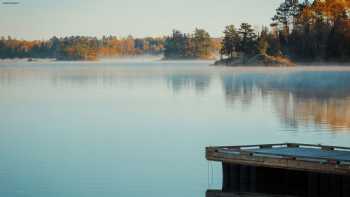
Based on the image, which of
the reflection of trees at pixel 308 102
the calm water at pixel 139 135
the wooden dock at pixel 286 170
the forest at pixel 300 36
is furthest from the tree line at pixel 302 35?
the wooden dock at pixel 286 170

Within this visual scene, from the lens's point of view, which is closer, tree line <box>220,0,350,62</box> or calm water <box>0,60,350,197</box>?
calm water <box>0,60,350,197</box>

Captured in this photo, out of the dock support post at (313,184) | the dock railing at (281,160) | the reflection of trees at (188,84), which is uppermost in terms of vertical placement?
the dock railing at (281,160)

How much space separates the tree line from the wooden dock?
11109 centimetres

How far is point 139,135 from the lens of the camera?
3023 cm

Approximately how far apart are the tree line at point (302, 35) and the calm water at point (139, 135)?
72721 millimetres

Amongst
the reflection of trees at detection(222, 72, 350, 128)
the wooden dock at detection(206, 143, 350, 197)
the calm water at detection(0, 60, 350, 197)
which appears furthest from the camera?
the reflection of trees at detection(222, 72, 350, 128)

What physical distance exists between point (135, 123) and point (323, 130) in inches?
342

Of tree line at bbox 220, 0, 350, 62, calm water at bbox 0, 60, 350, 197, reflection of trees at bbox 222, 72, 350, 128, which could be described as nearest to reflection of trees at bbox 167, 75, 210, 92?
reflection of trees at bbox 222, 72, 350, 128

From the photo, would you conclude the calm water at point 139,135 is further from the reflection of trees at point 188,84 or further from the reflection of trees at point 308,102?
the reflection of trees at point 188,84

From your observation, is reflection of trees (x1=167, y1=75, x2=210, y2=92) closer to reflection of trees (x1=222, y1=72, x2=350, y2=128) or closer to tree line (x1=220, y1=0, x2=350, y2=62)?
reflection of trees (x1=222, y1=72, x2=350, y2=128)

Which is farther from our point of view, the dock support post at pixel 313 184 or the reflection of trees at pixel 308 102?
the reflection of trees at pixel 308 102

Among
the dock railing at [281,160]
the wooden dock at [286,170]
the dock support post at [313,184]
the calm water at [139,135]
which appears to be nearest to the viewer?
the dock railing at [281,160]

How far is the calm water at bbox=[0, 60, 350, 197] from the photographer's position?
20.0 metres

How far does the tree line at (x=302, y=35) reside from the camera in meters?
129
